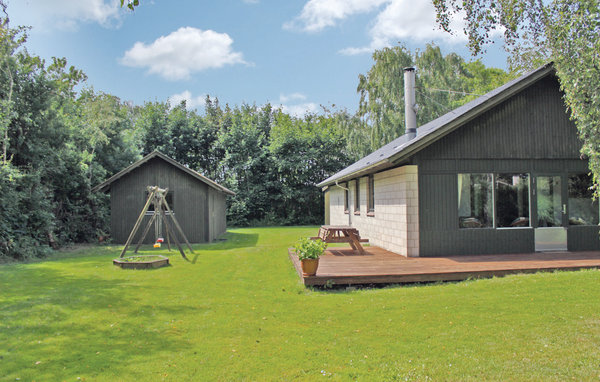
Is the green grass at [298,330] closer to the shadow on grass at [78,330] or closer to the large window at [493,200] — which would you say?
the shadow on grass at [78,330]

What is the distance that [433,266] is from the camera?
26.0 ft

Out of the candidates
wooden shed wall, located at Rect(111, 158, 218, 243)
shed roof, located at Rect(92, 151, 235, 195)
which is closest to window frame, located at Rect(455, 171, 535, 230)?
shed roof, located at Rect(92, 151, 235, 195)

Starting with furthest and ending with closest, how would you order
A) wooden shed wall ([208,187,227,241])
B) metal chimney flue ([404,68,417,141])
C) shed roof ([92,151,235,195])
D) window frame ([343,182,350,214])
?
wooden shed wall ([208,187,227,241])
window frame ([343,182,350,214])
shed roof ([92,151,235,195])
metal chimney flue ([404,68,417,141])

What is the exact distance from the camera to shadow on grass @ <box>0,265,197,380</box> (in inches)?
153

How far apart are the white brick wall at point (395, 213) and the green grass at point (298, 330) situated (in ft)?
7.81

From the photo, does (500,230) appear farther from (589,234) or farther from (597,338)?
(597,338)

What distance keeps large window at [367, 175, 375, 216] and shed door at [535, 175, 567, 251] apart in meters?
4.61

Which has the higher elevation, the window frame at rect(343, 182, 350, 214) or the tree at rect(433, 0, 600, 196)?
the tree at rect(433, 0, 600, 196)

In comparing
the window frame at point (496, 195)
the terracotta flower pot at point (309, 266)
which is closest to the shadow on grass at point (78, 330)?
the terracotta flower pot at point (309, 266)

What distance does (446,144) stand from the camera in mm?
9539

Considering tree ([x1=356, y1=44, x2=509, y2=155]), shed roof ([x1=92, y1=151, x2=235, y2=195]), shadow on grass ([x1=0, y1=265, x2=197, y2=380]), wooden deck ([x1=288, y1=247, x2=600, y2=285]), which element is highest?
tree ([x1=356, y1=44, x2=509, y2=155])

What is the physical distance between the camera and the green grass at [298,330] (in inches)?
144

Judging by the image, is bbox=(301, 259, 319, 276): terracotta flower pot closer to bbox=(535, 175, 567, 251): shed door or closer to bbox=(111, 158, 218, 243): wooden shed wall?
bbox=(535, 175, 567, 251): shed door

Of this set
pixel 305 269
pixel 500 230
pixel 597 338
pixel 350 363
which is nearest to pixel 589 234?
pixel 500 230
